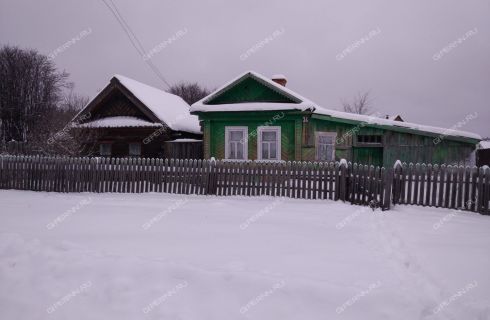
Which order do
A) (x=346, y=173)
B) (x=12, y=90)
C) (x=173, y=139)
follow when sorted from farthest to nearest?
(x=12, y=90)
(x=173, y=139)
(x=346, y=173)

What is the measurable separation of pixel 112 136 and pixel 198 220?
1519 cm

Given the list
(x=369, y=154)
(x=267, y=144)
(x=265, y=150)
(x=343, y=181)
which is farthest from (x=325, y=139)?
(x=343, y=181)

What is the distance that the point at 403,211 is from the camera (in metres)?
7.56

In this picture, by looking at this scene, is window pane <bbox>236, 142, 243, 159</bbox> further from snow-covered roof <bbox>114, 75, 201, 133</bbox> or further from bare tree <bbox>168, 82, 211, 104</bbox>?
bare tree <bbox>168, 82, 211, 104</bbox>

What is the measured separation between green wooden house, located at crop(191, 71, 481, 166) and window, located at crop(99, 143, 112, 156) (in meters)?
8.04

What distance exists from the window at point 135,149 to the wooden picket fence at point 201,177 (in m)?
8.57

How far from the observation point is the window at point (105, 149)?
19625 millimetres

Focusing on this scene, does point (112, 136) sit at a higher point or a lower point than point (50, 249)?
higher

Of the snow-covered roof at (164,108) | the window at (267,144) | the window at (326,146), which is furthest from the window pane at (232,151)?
the snow-covered roof at (164,108)

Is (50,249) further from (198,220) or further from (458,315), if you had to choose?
(458,315)

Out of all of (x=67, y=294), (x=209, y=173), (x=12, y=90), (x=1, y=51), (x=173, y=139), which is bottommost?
(x=67, y=294)

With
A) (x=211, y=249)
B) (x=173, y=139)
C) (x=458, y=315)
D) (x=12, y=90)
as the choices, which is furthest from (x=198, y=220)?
(x=12, y=90)

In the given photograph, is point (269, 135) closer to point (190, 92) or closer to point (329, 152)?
point (329, 152)

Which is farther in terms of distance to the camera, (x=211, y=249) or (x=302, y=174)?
(x=302, y=174)
